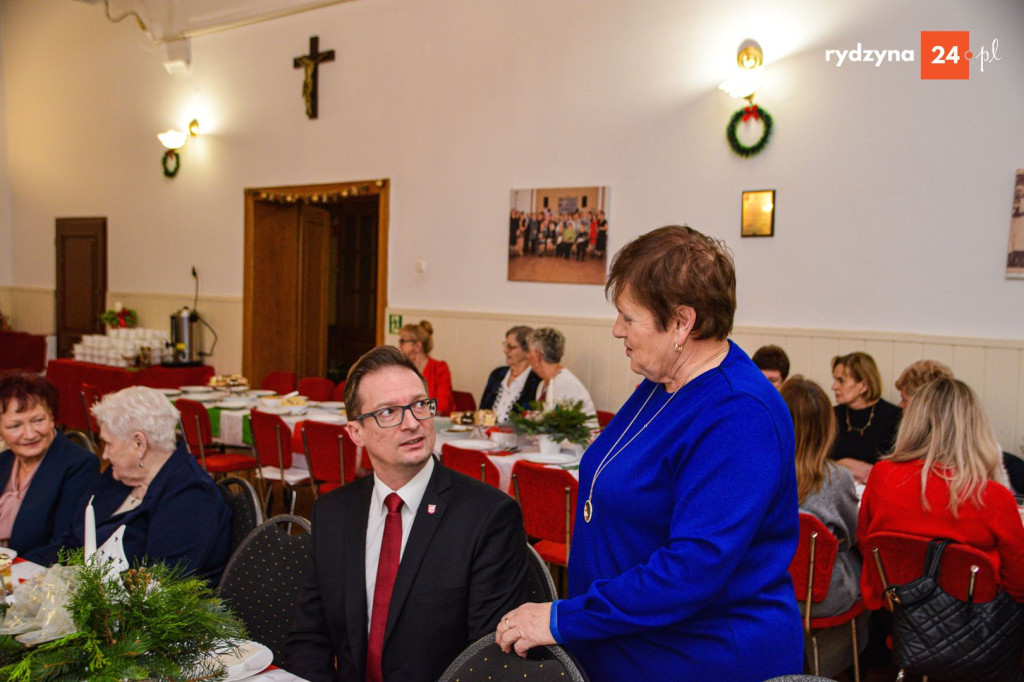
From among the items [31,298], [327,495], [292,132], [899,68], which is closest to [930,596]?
[327,495]

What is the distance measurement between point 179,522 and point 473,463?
201 cm

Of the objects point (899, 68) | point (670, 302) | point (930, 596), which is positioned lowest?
point (930, 596)

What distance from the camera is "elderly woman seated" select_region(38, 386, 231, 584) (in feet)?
8.38

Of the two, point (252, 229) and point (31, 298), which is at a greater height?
point (252, 229)

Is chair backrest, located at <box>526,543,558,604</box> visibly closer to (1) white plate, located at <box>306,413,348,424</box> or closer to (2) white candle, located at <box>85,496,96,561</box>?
(2) white candle, located at <box>85,496,96,561</box>

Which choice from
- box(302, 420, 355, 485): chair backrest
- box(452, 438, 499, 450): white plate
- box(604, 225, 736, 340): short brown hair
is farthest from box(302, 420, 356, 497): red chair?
box(604, 225, 736, 340): short brown hair

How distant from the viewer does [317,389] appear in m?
7.17

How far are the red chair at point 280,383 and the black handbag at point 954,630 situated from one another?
577 cm

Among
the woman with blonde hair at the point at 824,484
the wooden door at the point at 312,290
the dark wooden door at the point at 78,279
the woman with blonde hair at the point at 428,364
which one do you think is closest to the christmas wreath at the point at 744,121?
the woman with blonde hair at the point at 428,364

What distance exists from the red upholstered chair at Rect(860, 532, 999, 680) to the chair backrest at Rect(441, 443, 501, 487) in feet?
6.04

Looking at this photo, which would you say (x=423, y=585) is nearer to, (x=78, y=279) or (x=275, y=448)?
(x=275, y=448)

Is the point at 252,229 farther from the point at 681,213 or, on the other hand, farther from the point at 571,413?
the point at 571,413

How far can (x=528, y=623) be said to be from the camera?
62.3 inches

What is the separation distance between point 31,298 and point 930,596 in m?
12.9
